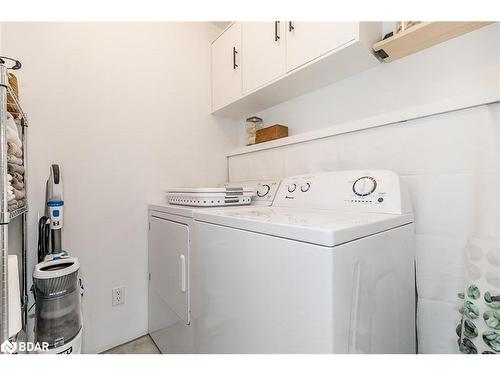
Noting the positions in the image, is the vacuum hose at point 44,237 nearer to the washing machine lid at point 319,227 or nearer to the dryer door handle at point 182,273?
the dryer door handle at point 182,273

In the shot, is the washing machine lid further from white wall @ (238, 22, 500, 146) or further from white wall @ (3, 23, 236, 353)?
white wall @ (3, 23, 236, 353)

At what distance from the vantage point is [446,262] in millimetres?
1002

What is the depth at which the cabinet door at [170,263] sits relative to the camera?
3.88ft

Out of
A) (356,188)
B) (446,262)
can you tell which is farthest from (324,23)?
(446,262)

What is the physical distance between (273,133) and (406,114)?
2.67 feet

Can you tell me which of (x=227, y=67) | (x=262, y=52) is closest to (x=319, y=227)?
(x=262, y=52)

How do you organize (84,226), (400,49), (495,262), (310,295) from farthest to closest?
1. (84,226)
2. (400,49)
3. (495,262)
4. (310,295)

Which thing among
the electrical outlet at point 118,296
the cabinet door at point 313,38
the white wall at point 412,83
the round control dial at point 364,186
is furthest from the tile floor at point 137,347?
the cabinet door at point 313,38

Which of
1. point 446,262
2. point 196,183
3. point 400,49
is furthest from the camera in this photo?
point 196,183

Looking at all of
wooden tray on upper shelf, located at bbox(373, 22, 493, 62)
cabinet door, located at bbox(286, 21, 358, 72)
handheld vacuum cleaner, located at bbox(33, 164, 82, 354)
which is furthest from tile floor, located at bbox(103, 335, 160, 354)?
wooden tray on upper shelf, located at bbox(373, 22, 493, 62)

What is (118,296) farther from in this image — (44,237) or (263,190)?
(263,190)

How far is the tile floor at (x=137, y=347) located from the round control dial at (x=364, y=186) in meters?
1.49

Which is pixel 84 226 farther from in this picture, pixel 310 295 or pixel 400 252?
pixel 400 252

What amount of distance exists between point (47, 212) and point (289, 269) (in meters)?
1.31
